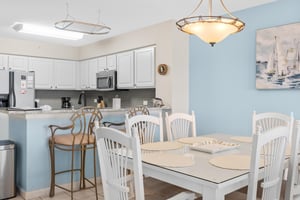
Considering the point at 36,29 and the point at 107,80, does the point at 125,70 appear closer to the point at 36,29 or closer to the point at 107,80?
the point at 107,80

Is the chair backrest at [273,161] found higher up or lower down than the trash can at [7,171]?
higher up

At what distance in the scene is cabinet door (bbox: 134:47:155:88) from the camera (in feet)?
15.0

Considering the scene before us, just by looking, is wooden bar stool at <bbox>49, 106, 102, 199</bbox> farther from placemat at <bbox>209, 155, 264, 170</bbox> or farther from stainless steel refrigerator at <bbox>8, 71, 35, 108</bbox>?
stainless steel refrigerator at <bbox>8, 71, 35, 108</bbox>

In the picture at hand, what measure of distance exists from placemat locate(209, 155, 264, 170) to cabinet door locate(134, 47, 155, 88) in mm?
2811

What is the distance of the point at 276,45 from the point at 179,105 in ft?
5.50

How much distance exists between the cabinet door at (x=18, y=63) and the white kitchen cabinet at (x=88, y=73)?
123 cm

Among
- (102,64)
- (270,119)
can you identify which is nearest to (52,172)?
(270,119)

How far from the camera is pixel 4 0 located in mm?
3293

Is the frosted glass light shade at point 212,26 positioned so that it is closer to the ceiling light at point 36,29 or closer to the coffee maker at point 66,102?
the ceiling light at point 36,29

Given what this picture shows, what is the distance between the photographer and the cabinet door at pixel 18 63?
5523mm

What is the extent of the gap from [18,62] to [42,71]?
512 millimetres

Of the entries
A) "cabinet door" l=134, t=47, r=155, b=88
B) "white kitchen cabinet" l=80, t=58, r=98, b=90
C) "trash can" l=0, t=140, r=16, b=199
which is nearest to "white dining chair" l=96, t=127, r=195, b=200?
"trash can" l=0, t=140, r=16, b=199

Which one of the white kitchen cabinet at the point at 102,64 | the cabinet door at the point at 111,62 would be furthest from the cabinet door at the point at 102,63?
the cabinet door at the point at 111,62

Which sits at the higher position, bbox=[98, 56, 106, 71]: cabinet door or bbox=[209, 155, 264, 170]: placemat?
bbox=[98, 56, 106, 71]: cabinet door
